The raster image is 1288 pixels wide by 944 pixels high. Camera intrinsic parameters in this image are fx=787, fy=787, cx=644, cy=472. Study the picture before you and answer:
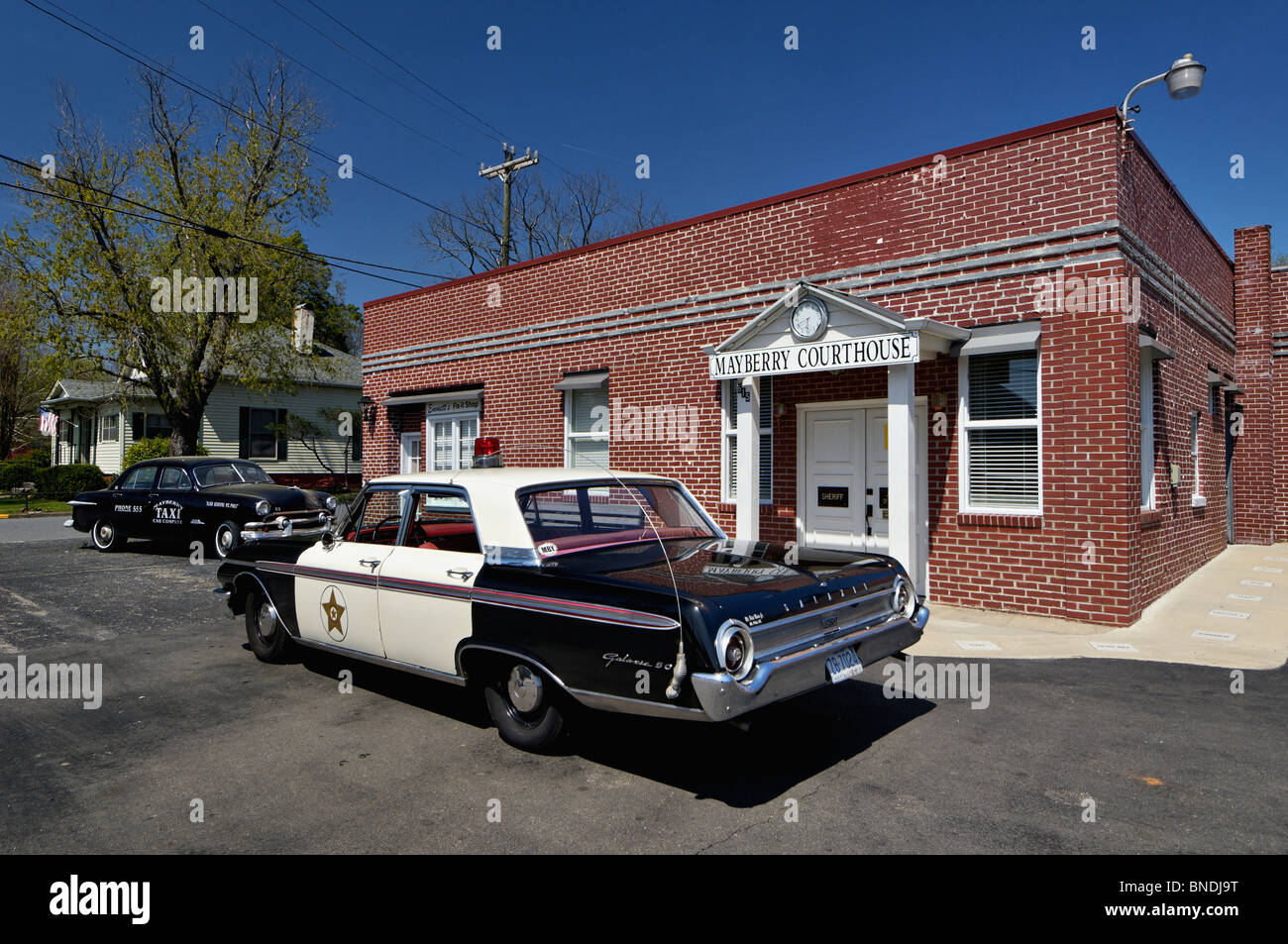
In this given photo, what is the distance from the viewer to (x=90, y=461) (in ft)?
101

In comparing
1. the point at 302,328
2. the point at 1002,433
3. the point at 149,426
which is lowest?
the point at 1002,433

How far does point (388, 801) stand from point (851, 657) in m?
2.42

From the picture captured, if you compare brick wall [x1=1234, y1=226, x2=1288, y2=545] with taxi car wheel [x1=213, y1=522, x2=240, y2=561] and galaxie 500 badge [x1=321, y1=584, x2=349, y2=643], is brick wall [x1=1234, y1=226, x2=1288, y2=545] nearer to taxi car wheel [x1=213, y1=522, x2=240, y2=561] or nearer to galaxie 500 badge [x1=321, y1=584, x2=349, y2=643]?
galaxie 500 badge [x1=321, y1=584, x2=349, y2=643]

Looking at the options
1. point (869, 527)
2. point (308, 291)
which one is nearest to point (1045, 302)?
point (869, 527)

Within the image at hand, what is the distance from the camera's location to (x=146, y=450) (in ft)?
86.9

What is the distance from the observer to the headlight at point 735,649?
3447 mm

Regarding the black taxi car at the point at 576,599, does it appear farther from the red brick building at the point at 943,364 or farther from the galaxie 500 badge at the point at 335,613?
the red brick building at the point at 943,364

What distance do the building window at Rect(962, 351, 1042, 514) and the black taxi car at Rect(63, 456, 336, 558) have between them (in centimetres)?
827

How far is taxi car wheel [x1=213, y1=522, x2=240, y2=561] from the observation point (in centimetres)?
1171

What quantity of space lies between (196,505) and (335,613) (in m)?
8.35

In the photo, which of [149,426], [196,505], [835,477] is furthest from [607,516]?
[149,426]

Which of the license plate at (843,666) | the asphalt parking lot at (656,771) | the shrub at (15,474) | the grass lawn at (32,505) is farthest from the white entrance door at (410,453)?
the shrub at (15,474)

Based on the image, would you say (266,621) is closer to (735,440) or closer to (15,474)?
(735,440)

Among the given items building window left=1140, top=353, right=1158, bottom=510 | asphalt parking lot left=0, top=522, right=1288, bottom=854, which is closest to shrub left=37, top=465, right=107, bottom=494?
asphalt parking lot left=0, top=522, right=1288, bottom=854
